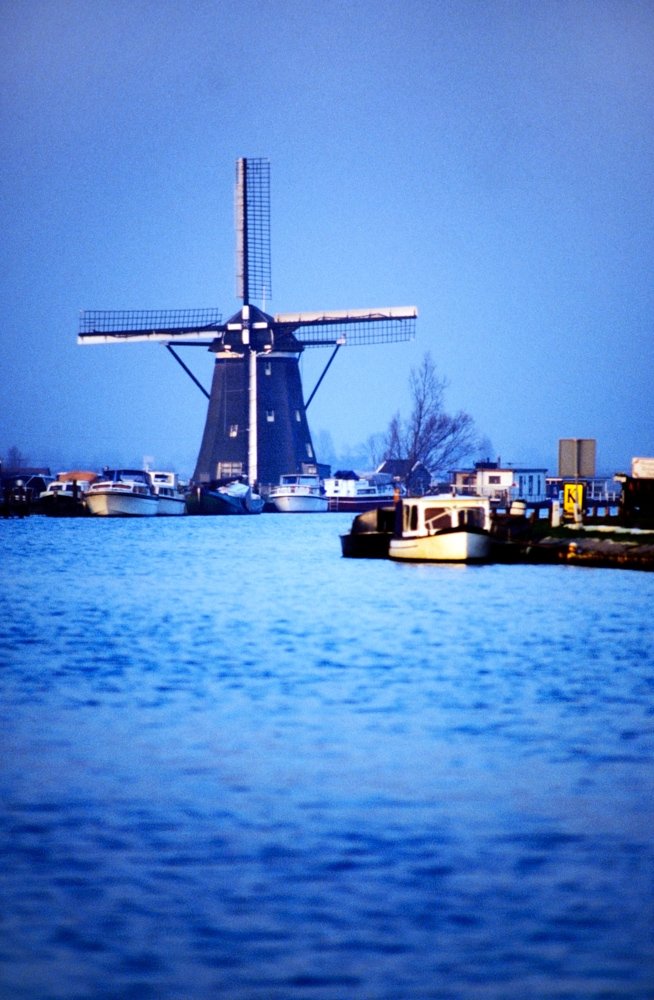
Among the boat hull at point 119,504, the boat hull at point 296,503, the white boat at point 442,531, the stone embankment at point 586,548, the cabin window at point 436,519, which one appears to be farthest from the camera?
the boat hull at point 296,503

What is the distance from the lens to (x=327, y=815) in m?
13.4

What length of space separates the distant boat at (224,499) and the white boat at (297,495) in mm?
1636

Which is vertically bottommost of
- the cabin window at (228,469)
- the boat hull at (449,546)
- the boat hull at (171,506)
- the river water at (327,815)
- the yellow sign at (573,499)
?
the river water at (327,815)

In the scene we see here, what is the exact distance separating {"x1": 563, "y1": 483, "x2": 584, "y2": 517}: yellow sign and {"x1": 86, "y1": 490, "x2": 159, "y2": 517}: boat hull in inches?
2183

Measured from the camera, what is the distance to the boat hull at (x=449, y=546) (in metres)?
51.5

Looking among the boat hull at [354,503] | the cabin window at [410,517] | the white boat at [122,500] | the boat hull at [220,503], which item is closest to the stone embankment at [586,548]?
the cabin window at [410,517]

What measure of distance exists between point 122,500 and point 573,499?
191 feet

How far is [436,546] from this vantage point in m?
52.3

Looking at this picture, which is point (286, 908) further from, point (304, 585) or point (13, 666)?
point (304, 585)

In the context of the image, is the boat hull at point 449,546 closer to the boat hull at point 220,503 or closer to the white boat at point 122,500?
the white boat at point 122,500

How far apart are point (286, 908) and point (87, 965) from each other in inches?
63.0

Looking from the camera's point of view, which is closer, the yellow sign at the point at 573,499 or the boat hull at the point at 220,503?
the yellow sign at the point at 573,499

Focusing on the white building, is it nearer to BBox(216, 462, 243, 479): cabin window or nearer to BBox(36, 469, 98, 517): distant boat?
BBox(216, 462, 243, 479): cabin window

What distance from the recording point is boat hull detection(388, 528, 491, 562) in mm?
51500
